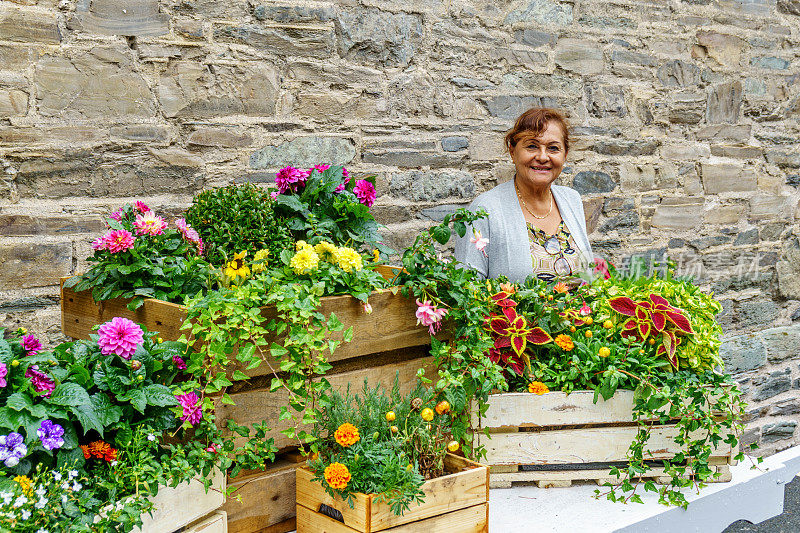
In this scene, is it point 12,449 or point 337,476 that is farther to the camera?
point 337,476

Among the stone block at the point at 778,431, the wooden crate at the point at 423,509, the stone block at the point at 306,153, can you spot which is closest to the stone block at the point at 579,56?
the stone block at the point at 306,153

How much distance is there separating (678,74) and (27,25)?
3.50 meters

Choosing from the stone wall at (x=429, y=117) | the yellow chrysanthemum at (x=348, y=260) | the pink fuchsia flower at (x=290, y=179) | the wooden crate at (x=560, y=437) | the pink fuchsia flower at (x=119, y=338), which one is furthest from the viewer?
the stone wall at (x=429, y=117)

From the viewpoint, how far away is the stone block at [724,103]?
4551 mm

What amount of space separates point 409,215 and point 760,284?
2.85m

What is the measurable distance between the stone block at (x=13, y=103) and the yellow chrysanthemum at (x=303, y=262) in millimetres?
1321

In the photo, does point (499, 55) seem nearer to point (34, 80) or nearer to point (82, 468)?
point (34, 80)

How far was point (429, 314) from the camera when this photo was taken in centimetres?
191

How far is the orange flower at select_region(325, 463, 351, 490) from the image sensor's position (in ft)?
5.08

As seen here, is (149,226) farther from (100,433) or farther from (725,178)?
(725,178)

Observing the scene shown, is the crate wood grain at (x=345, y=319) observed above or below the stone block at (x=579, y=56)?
below

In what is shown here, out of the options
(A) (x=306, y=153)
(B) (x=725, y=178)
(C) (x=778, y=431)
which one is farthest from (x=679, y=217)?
(A) (x=306, y=153)

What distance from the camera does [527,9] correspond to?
3.77 metres

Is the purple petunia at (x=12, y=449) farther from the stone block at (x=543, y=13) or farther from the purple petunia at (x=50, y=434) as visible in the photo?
the stone block at (x=543, y=13)
